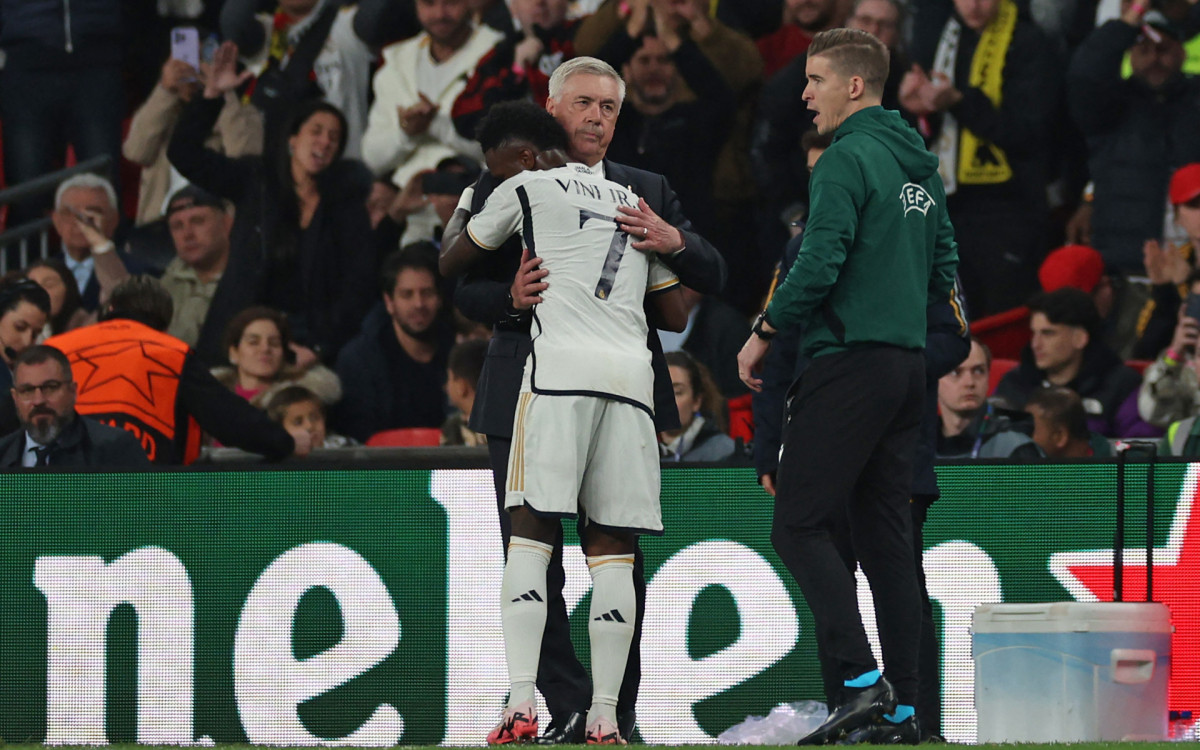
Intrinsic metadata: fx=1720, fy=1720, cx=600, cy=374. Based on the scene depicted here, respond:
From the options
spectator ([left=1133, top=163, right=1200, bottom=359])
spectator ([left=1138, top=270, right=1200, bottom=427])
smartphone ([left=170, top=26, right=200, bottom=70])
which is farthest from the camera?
smartphone ([left=170, top=26, right=200, bottom=70])

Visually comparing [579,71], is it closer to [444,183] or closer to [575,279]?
[575,279]

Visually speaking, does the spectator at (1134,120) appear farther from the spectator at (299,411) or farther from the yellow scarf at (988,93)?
the spectator at (299,411)

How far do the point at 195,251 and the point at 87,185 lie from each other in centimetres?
75

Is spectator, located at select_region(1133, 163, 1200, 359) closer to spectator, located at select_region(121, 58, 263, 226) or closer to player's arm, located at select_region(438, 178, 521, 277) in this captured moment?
player's arm, located at select_region(438, 178, 521, 277)

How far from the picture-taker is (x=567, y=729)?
4676 mm

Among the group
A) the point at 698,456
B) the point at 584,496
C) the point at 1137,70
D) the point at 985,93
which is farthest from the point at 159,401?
the point at 1137,70

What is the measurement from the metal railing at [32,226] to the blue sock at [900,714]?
22.4 feet

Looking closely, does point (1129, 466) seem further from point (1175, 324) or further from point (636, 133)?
point (636, 133)

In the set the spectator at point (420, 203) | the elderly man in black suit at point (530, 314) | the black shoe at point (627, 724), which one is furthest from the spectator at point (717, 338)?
the black shoe at point (627, 724)

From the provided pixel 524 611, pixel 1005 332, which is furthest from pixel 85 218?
pixel 524 611

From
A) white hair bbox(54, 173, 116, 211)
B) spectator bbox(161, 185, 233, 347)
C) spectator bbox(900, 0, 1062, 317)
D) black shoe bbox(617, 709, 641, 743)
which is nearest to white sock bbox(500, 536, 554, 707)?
black shoe bbox(617, 709, 641, 743)

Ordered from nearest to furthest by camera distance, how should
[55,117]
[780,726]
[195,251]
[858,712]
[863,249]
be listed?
[858,712] → [863,249] → [780,726] → [195,251] → [55,117]

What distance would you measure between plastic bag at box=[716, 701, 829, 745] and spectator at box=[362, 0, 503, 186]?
4.34 meters

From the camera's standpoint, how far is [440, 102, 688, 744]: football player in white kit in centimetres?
443
